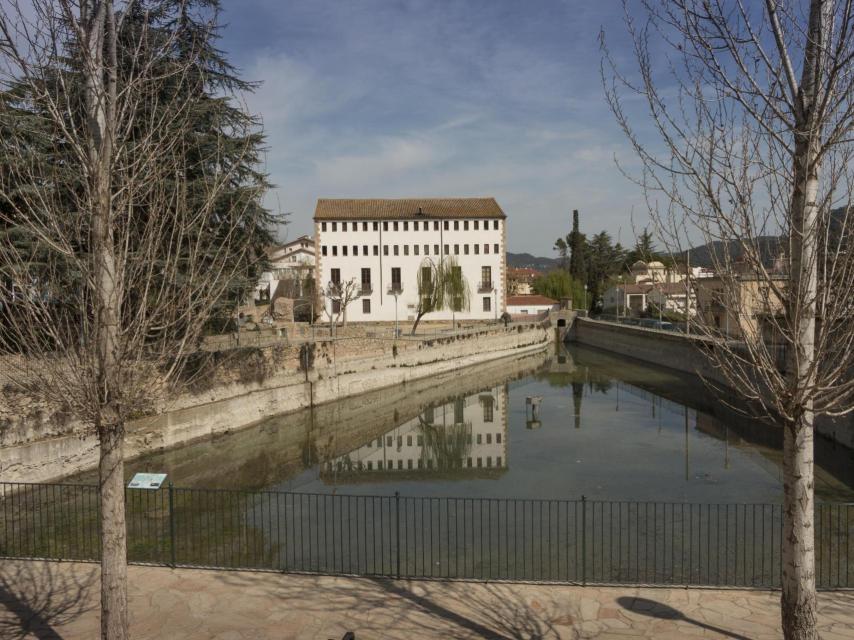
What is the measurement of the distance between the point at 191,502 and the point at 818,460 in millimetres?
16805

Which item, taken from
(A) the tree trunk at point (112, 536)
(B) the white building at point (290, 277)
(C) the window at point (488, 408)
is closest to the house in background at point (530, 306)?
(B) the white building at point (290, 277)

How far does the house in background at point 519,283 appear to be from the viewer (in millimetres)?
96625

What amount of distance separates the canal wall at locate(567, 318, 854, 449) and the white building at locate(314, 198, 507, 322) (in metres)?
9.78

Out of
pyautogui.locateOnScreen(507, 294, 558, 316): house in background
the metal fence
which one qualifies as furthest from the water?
pyautogui.locateOnScreen(507, 294, 558, 316): house in background

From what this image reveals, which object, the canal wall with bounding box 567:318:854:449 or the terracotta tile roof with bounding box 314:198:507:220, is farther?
the terracotta tile roof with bounding box 314:198:507:220

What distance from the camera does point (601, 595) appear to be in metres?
7.93

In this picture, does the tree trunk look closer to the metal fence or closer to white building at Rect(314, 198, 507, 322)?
the metal fence

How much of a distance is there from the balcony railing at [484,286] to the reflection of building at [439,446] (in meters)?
27.9

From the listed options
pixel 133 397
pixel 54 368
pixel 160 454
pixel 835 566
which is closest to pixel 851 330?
pixel 133 397

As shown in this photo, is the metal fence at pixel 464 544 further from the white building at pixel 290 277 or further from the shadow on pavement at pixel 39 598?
the white building at pixel 290 277

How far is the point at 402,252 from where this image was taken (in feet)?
185

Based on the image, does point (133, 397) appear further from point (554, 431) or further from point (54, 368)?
point (554, 431)

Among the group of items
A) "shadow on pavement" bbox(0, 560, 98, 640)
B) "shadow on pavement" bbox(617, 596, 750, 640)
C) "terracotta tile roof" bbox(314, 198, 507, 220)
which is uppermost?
"terracotta tile roof" bbox(314, 198, 507, 220)

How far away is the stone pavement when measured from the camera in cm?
707
